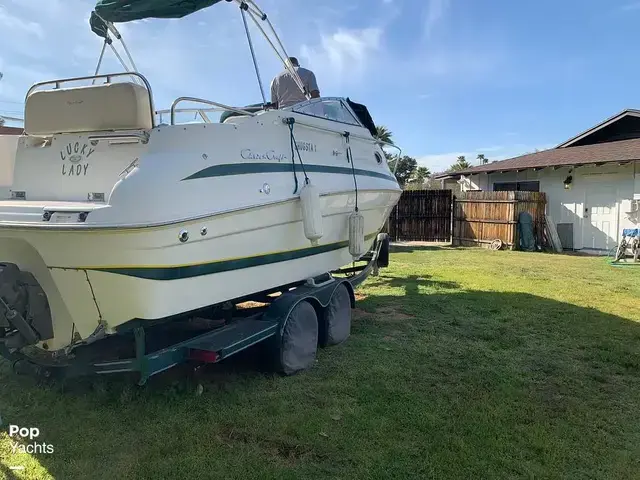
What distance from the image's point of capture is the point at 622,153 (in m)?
13.9

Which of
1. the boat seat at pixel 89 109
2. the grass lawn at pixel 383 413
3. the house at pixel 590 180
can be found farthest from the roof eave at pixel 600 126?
the boat seat at pixel 89 109

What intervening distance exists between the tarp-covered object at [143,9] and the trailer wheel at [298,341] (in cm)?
308

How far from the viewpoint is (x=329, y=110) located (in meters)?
5.45

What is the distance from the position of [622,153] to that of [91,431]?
14885 millimetres

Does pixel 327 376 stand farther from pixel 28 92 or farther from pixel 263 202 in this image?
pixel 28 92

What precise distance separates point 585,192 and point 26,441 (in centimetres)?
1514

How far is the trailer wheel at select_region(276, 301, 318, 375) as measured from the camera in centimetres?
444

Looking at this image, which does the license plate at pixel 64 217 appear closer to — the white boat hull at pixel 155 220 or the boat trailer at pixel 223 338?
the white boat hull at pixel 155 220

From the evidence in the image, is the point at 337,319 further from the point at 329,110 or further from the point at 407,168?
the point at 407,168

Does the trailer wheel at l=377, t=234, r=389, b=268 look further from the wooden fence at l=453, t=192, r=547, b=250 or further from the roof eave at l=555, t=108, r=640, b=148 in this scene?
the roof eave at l=555, t=108, r=640, b=148

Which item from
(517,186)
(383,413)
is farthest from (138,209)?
(517,186)

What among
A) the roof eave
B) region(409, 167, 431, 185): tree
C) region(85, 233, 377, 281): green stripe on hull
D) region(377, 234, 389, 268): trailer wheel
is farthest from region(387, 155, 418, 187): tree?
region(85, 233, 377, 281): green stripe on hull

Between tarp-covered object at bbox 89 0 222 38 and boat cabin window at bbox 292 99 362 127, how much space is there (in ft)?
4.46

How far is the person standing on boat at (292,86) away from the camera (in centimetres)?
593
